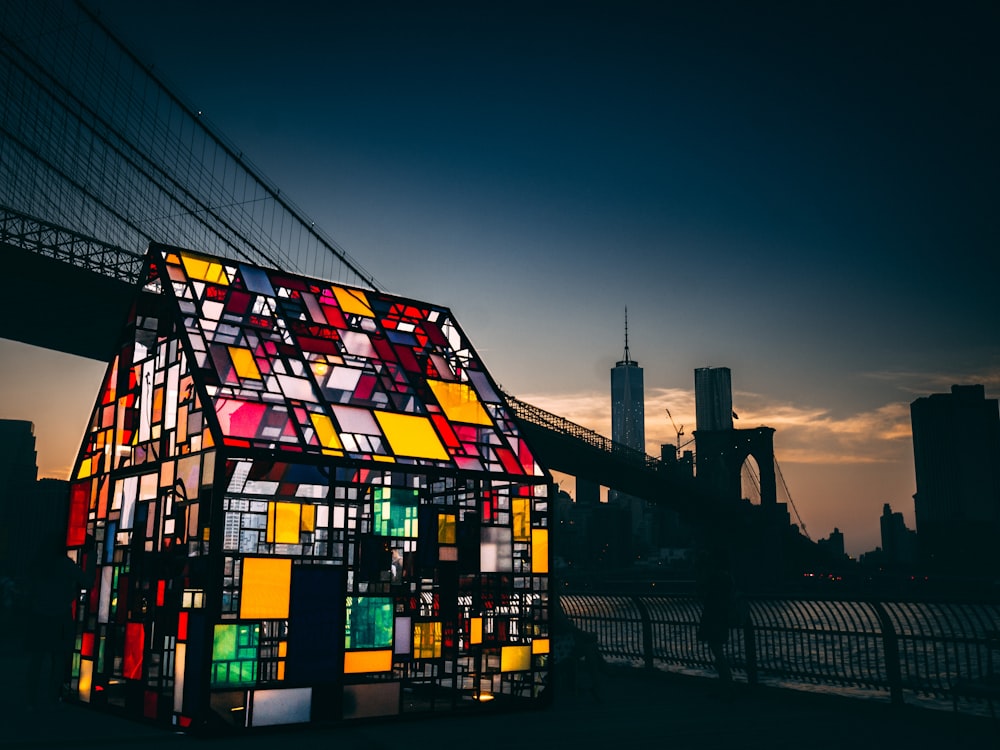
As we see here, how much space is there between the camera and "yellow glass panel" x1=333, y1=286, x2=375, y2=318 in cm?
953

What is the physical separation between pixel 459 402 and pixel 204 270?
2.86 meters

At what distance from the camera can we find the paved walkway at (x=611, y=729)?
7113 mm

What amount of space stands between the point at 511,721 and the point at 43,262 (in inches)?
1205

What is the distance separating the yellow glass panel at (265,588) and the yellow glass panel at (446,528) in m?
1.61

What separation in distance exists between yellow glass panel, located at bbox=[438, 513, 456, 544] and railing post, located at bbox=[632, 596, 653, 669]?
507cm

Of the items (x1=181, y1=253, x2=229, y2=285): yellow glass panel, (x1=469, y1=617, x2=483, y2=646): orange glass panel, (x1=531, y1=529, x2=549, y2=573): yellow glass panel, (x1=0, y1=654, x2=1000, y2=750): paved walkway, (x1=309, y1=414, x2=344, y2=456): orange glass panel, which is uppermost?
→ (x1=181, y1=253, x2=229, y2=285): yellow glass panel

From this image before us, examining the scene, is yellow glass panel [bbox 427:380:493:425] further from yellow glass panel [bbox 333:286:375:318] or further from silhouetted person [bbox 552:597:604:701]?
silhouetted person [bbox 552:597:604:701]

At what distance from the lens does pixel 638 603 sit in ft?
42.1

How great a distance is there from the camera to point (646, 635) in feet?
41.4

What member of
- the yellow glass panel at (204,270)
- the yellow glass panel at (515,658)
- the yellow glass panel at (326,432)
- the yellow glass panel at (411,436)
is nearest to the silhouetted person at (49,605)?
the yellow glass panel at (326,432)

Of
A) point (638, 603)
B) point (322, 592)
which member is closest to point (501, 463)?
point (322, 592)

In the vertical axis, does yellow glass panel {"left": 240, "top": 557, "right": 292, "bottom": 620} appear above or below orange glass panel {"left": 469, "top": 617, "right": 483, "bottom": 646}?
above

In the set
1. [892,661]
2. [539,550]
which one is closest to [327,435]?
[539,550]

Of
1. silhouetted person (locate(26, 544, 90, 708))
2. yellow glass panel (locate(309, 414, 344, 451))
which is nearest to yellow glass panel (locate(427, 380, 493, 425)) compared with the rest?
yellow glass panel (locate(309, 414, 344, 451))
